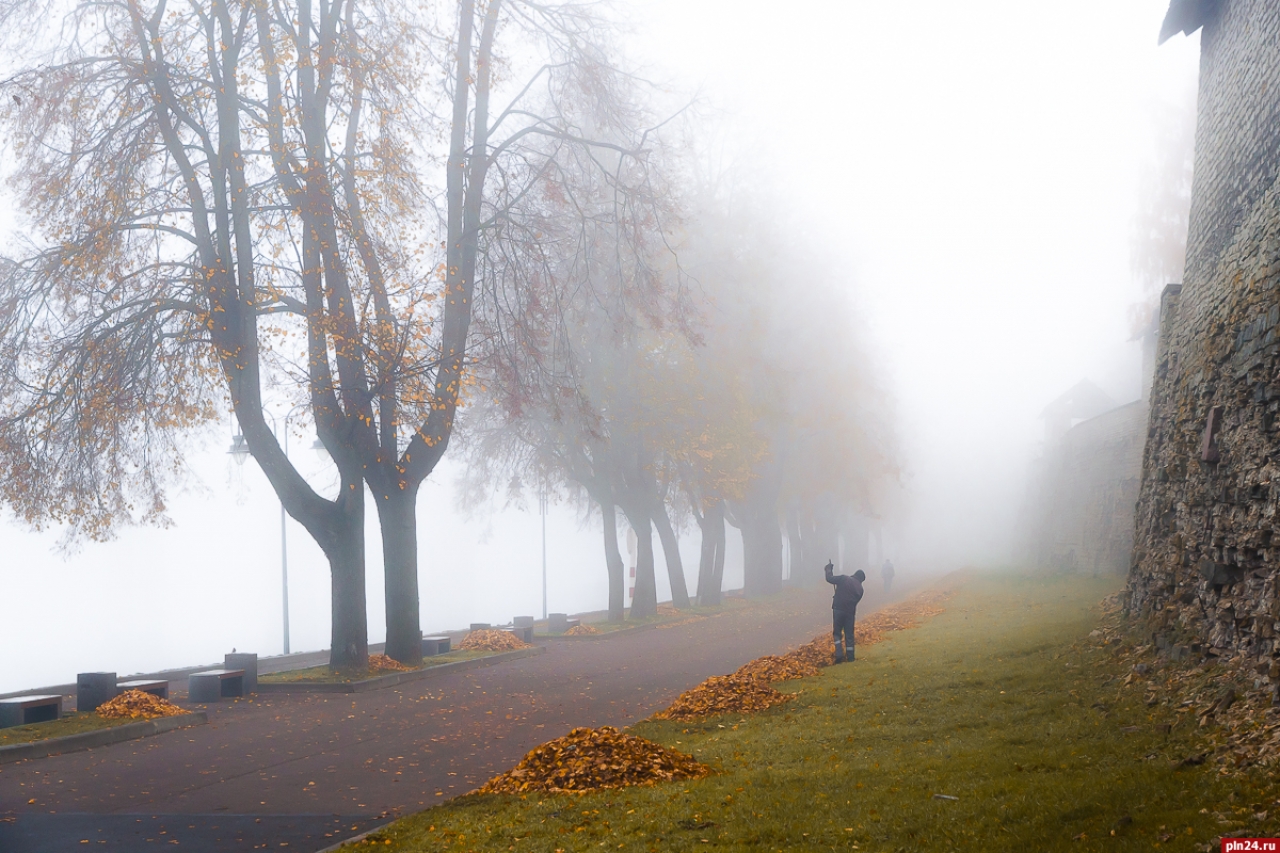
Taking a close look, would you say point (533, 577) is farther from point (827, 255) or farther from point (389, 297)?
point (389, 297)

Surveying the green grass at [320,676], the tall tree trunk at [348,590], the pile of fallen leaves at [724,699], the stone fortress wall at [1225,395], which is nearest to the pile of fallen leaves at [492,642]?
the green grass at [320,676]

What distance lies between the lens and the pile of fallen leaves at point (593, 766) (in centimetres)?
807

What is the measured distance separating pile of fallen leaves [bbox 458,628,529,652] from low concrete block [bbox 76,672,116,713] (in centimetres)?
881

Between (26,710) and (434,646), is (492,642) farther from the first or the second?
(26,710)

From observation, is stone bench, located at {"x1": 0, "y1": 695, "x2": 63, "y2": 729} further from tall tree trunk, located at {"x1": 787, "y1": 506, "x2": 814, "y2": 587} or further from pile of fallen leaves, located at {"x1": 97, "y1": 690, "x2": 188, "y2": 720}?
tall tree trunk, located at {"x1": 787, "y1": 506, "x2": 814, "y2": 587}

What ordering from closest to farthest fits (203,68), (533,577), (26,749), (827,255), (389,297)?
(26,749), (203,68), (389,297), (827,255), (533,577)

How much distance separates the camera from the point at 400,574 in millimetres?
19375

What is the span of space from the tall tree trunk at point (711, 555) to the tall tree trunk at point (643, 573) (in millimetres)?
5009

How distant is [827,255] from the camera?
133 ft

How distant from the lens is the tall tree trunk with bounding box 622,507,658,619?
30.4 m

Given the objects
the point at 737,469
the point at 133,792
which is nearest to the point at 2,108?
the point at 133,792

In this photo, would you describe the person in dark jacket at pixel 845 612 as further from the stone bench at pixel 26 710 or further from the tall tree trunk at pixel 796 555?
the tall tree trunk at pixel 796 555

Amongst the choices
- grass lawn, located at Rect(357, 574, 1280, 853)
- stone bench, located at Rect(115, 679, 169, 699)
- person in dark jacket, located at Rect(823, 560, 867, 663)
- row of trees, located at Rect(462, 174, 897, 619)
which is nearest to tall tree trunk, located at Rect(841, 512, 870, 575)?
row of trees, located at Rect(462, 174, 897, 619)

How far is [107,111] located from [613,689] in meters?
12.2
